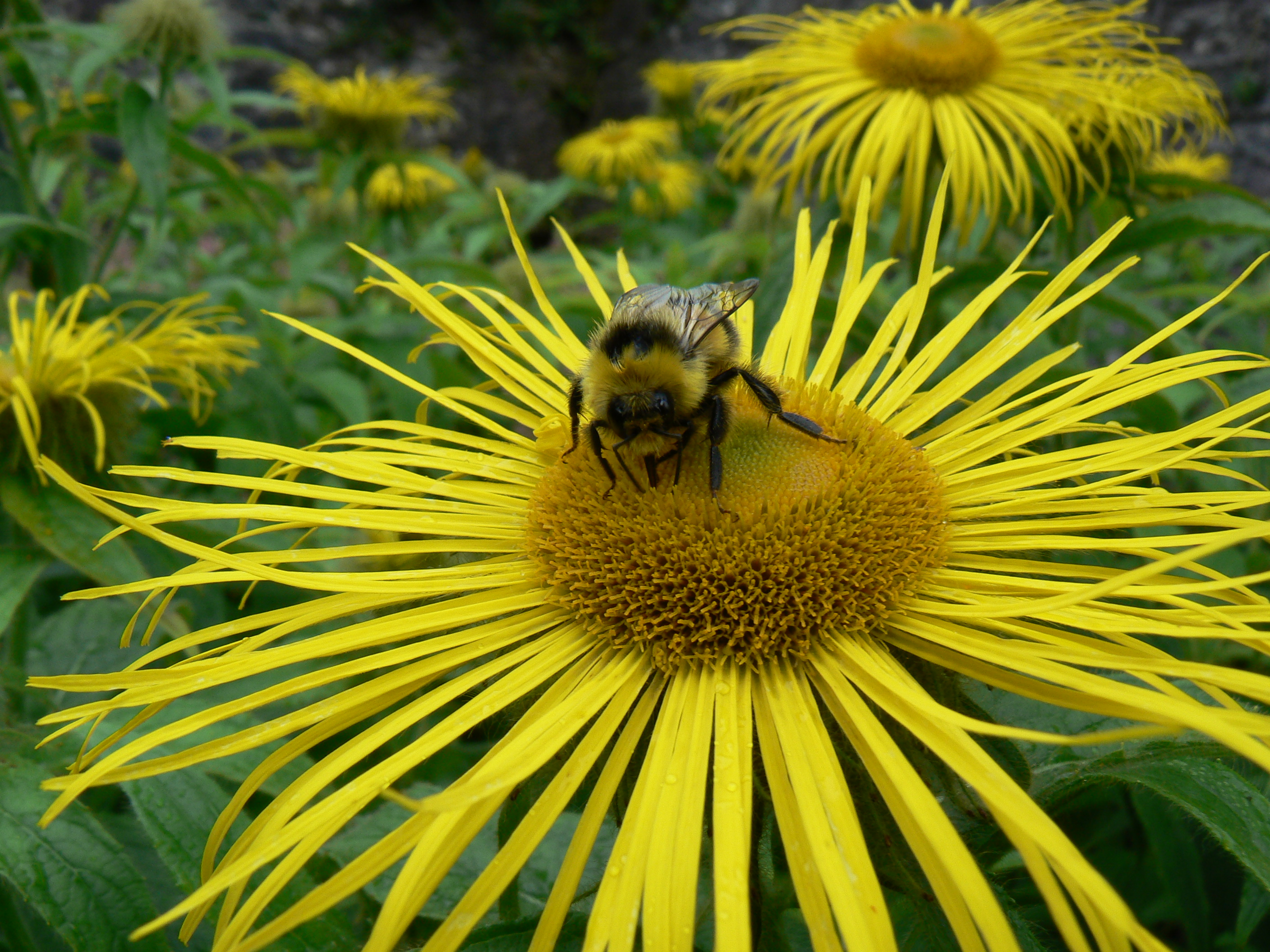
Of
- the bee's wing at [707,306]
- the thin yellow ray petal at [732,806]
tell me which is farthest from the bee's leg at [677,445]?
the thin yellow ray petal at [732,806]

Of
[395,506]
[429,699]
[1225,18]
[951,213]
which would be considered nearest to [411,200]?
[951,213]

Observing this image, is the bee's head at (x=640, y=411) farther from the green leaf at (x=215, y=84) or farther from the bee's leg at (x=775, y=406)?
the green leaf at (x=215, y=84)

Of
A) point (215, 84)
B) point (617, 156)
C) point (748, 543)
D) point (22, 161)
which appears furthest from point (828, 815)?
point (617, 156)

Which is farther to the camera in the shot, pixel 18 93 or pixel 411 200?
pixel 18 93

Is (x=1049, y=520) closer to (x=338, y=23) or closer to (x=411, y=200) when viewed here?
(x=411, y=200)

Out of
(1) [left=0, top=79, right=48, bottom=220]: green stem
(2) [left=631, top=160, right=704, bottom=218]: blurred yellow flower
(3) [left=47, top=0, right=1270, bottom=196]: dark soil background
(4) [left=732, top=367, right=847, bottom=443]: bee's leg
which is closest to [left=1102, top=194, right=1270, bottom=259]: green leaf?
(4) [left=732, top=367, right=847, bottom=443]: bee's leg

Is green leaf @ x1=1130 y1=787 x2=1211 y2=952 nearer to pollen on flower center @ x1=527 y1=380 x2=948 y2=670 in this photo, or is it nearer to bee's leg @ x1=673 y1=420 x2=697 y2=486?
pollen on flower center @ x1=527 y1=380 x2=948 y2=670

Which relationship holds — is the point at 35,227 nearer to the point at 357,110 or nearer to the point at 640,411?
the point at 357,110
